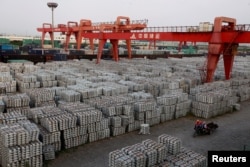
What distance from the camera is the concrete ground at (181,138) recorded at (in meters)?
13.3

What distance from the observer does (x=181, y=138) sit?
1638 cm

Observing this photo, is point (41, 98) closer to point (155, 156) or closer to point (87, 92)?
point (87, 92)

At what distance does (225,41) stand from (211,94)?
8.51m

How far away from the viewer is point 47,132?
A: 13.9 m

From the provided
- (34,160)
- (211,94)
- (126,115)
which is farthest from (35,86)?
(211,94)

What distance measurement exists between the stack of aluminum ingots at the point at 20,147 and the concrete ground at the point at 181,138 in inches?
43.8

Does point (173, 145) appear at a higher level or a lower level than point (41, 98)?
lower

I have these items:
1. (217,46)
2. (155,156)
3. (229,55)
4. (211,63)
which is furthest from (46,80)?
(229,55)

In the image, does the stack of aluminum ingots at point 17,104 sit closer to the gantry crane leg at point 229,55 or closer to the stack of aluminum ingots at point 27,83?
the stack of aluminum ingots at point 27,83

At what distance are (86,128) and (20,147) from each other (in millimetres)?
4463

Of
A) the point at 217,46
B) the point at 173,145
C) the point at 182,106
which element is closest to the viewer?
the point at 173,145

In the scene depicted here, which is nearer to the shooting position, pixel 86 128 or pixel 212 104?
pixel 86 128

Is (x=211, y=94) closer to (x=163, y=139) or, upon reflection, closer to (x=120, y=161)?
(x=163, y=139)

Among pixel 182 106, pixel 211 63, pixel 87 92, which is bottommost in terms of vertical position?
pixel 182 106
